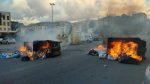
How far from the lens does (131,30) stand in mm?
46781

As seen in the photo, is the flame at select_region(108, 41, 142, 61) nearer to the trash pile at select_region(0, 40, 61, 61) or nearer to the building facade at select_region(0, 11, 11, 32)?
the trash pile at select_region(0, 40, 61, 61)

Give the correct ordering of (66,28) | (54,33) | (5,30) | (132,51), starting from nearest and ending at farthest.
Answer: (132,51)
(54,33)
(66,28)
(5,30)

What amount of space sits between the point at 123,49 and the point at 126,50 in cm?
55

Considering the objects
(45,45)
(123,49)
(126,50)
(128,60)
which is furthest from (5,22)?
(128,60)

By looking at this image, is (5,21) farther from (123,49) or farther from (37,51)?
(123,49)

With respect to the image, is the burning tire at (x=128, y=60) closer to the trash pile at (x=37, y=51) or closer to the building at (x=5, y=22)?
the trash pile at (x=37, y=51)

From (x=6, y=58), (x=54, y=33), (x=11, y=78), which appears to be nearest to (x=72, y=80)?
(x=11, y=78)

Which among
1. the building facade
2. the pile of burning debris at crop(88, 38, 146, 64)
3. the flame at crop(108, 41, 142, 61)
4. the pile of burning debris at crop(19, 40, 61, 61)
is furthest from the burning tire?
the building facade

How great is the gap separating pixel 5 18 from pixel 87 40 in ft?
106

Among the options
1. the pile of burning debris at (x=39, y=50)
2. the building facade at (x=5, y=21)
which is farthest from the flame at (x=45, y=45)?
the building facade at (x=5, y=21)

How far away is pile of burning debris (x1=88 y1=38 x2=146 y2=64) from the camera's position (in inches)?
915

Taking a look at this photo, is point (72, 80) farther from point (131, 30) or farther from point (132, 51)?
point (131, 30)

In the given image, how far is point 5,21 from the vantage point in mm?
81688

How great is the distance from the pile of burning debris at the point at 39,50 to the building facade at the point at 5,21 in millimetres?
52933
